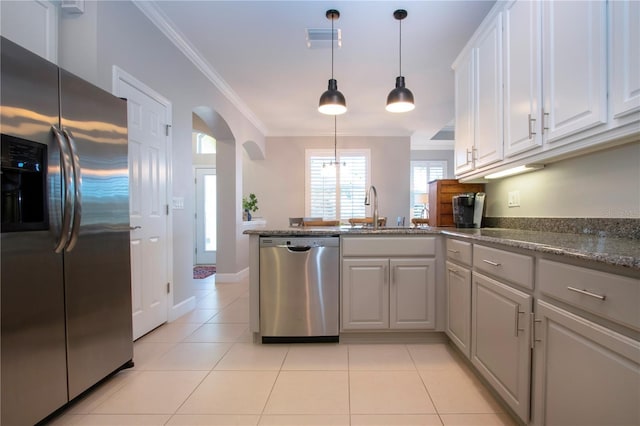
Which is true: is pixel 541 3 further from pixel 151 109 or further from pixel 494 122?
pixel 151 109

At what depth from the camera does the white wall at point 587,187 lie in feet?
4.93

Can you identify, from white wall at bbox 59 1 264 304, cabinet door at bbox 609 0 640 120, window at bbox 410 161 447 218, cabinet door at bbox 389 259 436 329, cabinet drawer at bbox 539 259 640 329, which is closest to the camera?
cabinet drawer at bbox 539 259 640 329

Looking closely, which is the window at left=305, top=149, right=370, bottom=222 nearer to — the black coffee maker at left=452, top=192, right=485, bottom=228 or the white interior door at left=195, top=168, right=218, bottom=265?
the white interior door at left=195, top=168, right=218, bottom=265

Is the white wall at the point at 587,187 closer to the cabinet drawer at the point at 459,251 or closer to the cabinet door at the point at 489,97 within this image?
the cabinet door at the point at 489,97

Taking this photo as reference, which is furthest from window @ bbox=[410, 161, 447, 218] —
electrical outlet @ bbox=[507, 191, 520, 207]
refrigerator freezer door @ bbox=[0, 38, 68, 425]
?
refrigerator freezer door @ bbox=[0, 38, 68, 425]

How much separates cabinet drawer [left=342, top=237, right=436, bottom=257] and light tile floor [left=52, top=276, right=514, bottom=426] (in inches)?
28.7

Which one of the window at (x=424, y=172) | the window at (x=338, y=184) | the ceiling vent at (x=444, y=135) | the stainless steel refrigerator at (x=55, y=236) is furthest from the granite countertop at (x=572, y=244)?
the window at (x=424, y=172)

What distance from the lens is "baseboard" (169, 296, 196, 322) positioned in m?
2.96

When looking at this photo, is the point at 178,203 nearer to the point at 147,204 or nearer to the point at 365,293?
the point at 147,204

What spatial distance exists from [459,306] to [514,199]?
3.31 ft

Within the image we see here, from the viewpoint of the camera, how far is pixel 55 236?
1.42 m

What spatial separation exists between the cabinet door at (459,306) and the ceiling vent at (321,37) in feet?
7.32

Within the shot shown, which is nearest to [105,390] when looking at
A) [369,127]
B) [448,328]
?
[448,328]

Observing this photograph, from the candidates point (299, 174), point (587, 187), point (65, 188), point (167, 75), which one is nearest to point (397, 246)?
point (587, 187)
